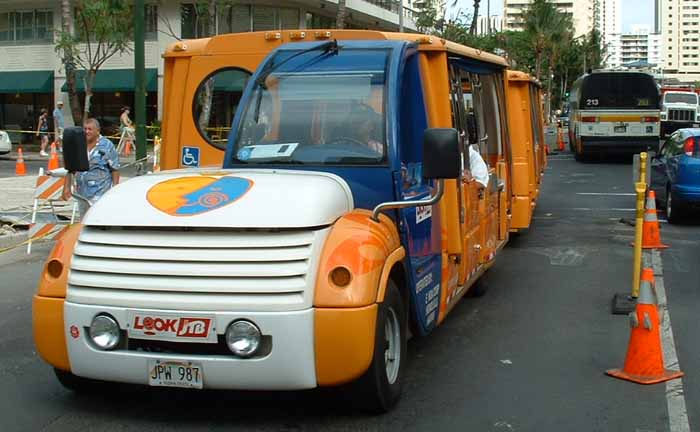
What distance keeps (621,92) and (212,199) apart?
2653 cm

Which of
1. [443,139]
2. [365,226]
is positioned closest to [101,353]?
[365,226]

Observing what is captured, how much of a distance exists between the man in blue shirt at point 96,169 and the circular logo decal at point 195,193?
4714 millimetres

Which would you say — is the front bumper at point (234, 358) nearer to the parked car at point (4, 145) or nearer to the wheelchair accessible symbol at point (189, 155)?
the wheelchair accessible symbol at point (189, 155)

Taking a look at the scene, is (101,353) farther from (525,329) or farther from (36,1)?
(36,1)

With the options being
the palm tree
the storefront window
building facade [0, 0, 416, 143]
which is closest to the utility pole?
building facade [0, 0, 416, 143]

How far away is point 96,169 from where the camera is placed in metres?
10.4

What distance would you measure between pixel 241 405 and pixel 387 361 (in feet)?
3.15

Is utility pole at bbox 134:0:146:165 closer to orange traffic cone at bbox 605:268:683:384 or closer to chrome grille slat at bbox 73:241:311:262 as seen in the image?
chrome grille slat at bbox 73:241:311:262

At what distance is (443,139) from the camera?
19.3ft

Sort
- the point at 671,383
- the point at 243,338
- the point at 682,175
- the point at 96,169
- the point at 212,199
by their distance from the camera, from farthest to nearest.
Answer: the point at 682,175
the point at 96,169
the point at 671,383
the point at 212,199
the point at 243,338

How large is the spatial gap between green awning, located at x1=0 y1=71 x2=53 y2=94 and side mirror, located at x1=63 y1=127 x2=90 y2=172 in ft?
123

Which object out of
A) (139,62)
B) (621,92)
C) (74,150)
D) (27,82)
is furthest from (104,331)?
(27,82)

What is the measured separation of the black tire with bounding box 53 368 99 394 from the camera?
5875mm

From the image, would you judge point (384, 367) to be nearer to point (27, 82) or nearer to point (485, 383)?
point (485, 383)
